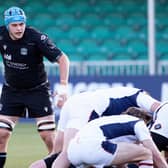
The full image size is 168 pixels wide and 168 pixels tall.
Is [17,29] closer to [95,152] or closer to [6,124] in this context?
[6,124]

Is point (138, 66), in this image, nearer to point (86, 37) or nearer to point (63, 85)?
point (86, 37)

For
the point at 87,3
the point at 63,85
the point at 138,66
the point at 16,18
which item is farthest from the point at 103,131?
the point at 87,3

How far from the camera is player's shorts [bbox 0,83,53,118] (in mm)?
9797

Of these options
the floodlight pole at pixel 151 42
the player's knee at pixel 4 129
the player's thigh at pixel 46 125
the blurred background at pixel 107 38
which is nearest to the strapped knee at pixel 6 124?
the player's knee at pixel 4 129

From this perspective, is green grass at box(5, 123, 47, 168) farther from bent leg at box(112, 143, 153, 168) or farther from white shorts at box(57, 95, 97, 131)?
bent leg at box(112, 143, 153, 168)

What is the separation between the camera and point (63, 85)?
942 centimetres

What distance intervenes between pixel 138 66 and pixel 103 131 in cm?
1105

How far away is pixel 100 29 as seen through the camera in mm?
22312

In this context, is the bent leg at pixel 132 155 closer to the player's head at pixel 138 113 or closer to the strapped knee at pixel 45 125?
the player's head at pixel 138 113

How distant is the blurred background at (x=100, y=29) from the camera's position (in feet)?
68.3

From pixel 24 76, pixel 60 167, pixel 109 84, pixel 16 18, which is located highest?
pixel 16 18

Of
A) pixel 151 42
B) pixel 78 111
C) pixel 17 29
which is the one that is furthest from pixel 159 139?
pixel 151 42

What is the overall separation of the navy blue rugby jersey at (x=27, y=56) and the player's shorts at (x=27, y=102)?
0.08 m

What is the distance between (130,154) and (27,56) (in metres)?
2.48
